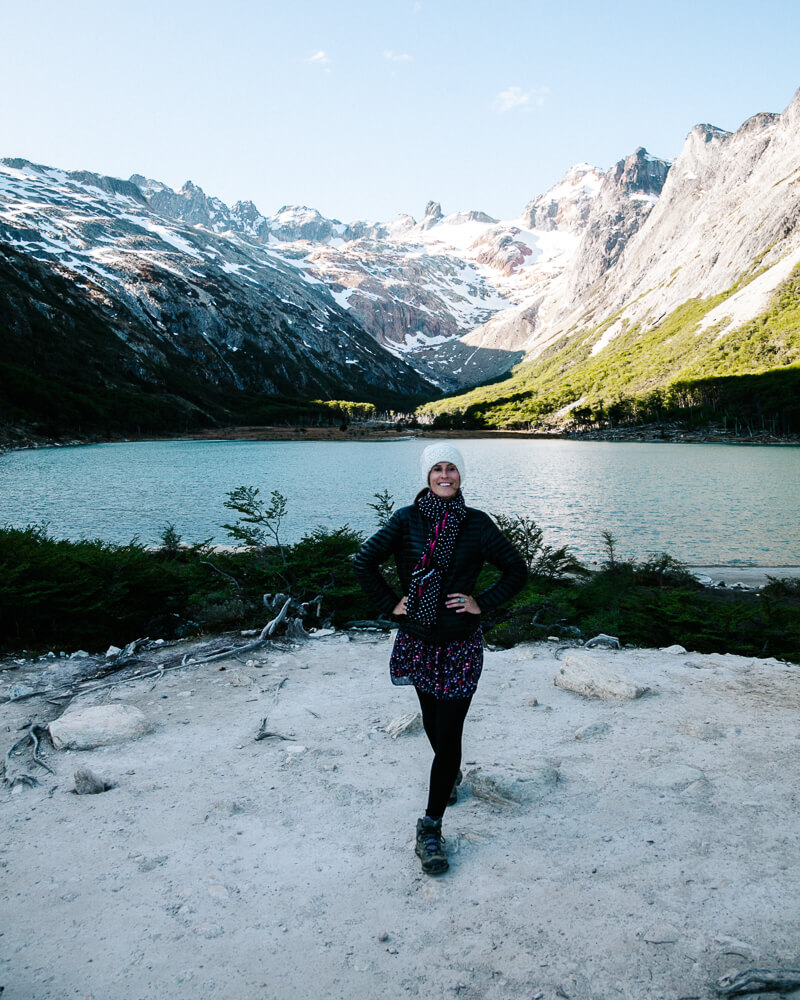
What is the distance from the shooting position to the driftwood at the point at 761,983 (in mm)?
3178

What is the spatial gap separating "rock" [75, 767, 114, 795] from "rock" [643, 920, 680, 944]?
4821 millimetres

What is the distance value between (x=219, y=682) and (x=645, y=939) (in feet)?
21.5

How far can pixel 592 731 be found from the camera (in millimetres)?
6508

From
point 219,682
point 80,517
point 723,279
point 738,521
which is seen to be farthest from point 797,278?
point 219,682

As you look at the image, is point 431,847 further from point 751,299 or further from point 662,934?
point 751,299

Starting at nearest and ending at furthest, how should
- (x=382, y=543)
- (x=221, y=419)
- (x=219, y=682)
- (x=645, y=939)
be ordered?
(x=645, y=939) → (x=382, y=543) → (x=219, y=682) → (x=221, y=419)

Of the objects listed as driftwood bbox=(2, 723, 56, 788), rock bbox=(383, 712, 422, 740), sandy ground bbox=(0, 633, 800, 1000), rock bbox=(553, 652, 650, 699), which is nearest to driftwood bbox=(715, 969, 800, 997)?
sandy ground bbox=(0, 633, 800, 1000)

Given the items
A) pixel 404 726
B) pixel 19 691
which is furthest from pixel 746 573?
pixel 19 691

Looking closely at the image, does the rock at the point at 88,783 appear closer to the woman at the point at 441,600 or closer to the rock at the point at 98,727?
the rock at the point at 98,727

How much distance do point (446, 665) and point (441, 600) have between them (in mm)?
530

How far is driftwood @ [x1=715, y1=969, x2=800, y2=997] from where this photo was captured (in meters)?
3.18

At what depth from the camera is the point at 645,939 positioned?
11.8ft

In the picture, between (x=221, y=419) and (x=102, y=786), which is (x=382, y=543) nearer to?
(x=102, y=786)

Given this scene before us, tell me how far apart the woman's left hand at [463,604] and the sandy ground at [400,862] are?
6.36ft
